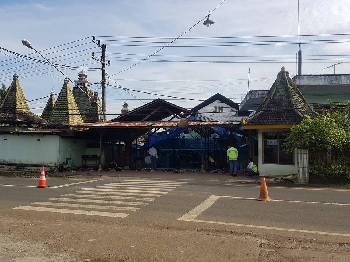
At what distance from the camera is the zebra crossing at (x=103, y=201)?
10.5m

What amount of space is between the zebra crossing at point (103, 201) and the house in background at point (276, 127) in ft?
25.4

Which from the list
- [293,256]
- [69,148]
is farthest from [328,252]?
[69,148]

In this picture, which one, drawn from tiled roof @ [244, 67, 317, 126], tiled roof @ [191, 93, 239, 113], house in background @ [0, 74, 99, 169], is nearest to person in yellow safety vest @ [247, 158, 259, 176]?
tiled roof @ [244, 67, 317, 126]

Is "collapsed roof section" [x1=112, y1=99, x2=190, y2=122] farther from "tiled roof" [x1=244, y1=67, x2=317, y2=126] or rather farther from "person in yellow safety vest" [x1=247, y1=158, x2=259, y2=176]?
"person in yellow safety vest" [x1=247, y1=158, x2=259, y2=176]

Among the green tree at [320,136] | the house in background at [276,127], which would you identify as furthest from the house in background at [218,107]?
the green tree at [320,136]

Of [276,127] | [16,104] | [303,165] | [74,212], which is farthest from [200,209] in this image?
[16,104]

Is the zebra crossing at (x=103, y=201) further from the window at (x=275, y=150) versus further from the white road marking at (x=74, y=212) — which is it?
the window at (x=275, y=150)

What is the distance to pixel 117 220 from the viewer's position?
9344mm

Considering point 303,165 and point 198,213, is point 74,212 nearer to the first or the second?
point 198,213

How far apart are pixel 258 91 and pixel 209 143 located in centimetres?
1624

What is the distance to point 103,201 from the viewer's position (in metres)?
12.0

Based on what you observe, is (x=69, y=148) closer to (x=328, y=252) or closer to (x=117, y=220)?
(x=117, y=220)

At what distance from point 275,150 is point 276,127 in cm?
133

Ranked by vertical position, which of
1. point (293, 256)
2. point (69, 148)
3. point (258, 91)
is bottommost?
point (293, 256)
